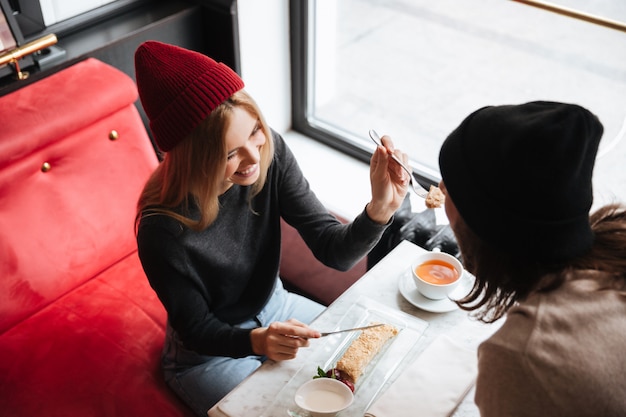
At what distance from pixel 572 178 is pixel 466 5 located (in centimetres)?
222

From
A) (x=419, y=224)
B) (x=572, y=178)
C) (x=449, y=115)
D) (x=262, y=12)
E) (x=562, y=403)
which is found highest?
(x=572, y=178)

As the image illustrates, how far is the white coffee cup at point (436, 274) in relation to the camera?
1.22m

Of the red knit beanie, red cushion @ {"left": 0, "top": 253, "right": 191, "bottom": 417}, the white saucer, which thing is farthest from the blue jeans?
the red knit beanie

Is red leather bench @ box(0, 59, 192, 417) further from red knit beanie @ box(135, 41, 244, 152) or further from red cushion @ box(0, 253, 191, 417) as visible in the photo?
red knit beanie @ box(135, 41, 244, 152)

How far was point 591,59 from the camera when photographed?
2.42 metres

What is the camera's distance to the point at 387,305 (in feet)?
4.10

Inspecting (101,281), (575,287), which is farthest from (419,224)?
(101,281)

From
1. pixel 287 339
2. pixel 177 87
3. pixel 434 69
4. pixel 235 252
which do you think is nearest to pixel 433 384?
pixel 287 339

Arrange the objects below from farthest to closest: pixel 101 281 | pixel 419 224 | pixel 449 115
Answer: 1. pixel 449 115
2. pixel 101 281
3. pixel 419 224

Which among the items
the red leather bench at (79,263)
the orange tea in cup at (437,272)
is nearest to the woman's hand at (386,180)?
the orange tea in cup at (437,272)

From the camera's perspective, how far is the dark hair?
0.85m

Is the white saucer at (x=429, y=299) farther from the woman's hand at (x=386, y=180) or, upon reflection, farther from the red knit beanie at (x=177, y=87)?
the red knit beanie at (x=177, y=87)

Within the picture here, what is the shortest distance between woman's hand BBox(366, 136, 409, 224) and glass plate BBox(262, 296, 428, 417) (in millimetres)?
188

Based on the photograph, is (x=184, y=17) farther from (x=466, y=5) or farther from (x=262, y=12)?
(x=466, y=5)
